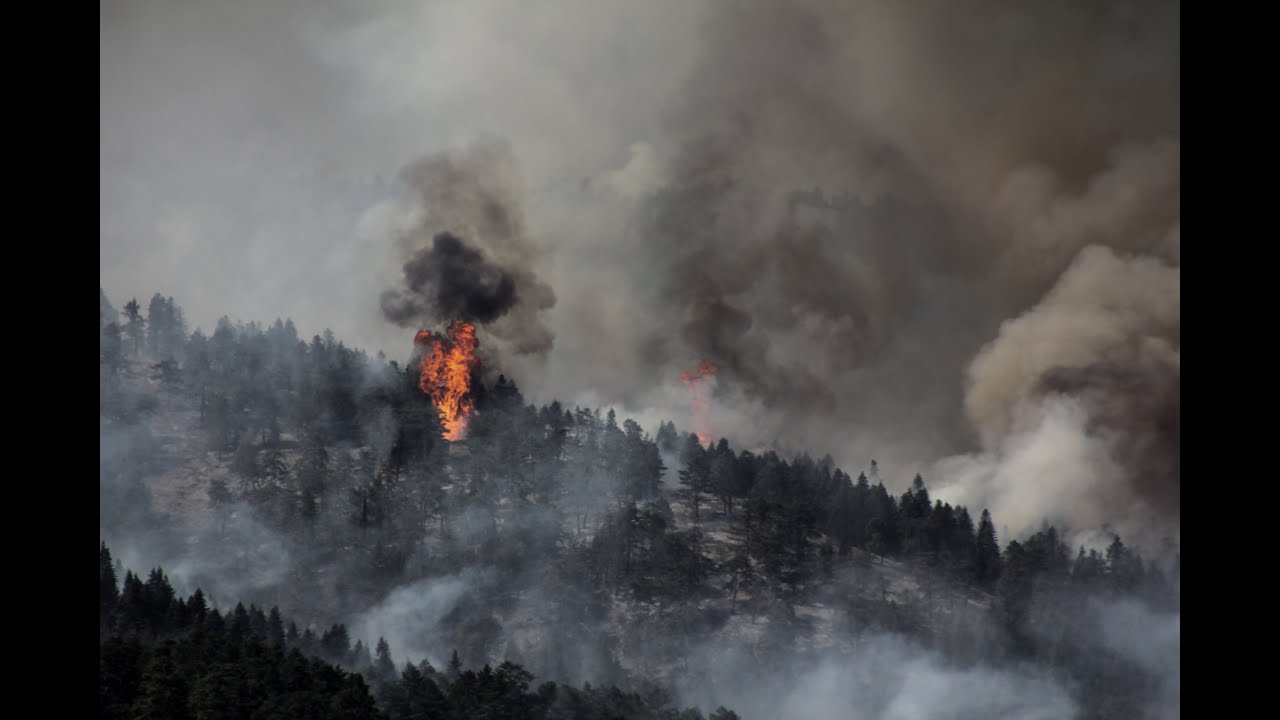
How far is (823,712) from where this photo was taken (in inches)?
6698

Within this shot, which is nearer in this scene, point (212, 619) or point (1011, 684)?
Answer: point (212, 619)

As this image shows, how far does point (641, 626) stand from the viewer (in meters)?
189

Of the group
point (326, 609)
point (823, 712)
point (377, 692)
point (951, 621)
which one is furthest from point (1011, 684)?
point (326, 609)
